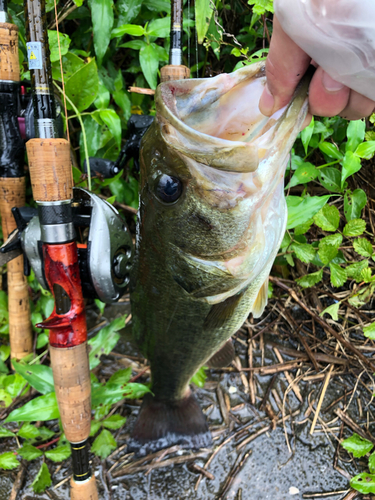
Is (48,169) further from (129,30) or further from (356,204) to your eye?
(356,204)

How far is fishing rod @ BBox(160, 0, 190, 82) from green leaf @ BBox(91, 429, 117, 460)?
1849 mm

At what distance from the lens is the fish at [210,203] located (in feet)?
3.23

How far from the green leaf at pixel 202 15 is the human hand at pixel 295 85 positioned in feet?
2.97

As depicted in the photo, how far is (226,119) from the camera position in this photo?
1132mm

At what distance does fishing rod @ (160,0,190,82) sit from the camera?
4.97 ft

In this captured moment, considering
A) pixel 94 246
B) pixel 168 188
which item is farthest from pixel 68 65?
pixel 168 188

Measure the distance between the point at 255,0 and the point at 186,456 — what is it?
2.37 m

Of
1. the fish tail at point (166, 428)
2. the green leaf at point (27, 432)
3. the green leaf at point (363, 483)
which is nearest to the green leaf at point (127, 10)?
Answer: the fish tail at point (166, 428)

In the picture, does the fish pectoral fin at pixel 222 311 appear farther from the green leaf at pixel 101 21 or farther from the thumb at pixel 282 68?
the green leaf at pixel 101 21

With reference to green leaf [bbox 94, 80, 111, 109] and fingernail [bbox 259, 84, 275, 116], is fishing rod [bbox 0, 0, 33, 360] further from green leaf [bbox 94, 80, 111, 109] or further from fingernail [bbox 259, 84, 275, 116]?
fingernail [bbox 259, 84, 275, 116]

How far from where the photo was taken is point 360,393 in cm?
224

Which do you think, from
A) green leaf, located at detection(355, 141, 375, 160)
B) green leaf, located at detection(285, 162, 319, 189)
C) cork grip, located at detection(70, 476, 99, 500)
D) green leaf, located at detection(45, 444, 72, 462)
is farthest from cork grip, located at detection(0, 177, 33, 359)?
green leaf, located at detection(355, 141, 375, 160)

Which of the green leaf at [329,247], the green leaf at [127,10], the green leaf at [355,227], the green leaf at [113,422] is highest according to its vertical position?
the green leaf at [127,10]

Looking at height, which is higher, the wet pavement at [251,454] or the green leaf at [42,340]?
the green leaf at [42,340]
